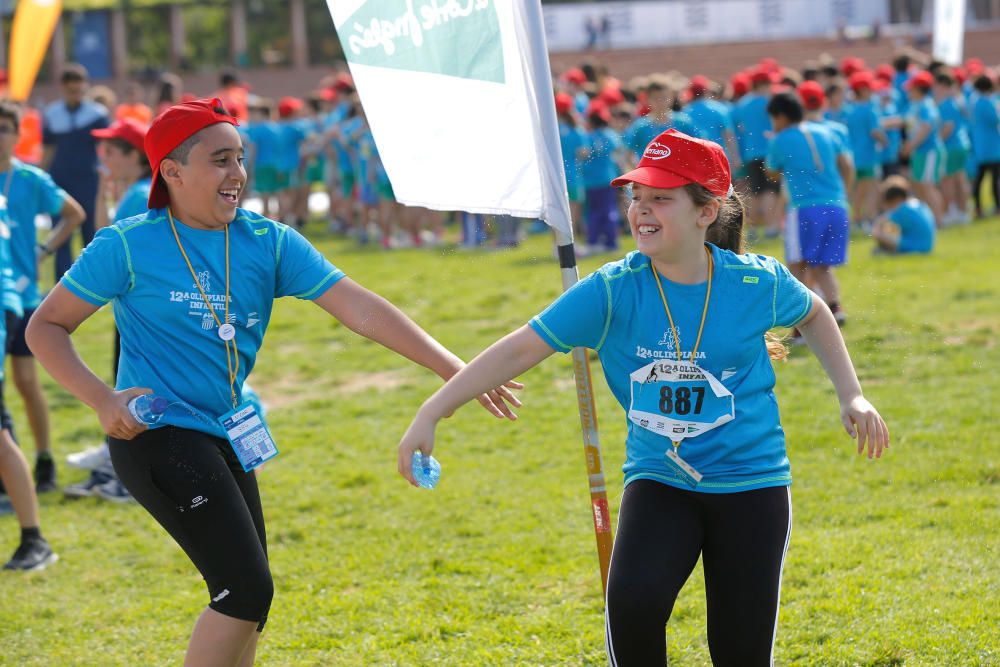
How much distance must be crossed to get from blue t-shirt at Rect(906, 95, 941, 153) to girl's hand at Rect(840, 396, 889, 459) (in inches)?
569

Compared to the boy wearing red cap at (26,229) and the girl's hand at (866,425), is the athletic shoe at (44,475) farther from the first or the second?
Answer: the girl's hand at (866,425)

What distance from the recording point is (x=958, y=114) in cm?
1720

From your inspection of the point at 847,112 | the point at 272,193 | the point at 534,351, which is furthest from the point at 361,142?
the point at 534,351

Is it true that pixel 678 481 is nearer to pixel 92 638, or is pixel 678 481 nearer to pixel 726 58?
pixel 92 638

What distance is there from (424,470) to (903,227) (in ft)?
39.3

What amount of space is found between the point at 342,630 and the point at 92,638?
1.06m

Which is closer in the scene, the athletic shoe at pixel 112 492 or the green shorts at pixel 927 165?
the athletic shoe at pixel 112 492

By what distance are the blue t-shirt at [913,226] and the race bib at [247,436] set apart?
11.6 meters

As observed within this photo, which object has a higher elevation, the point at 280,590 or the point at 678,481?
the point at 678,481

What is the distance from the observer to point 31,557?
6.02m

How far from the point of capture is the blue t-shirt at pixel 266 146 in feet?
61.9

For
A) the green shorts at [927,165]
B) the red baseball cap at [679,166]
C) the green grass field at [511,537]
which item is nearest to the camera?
the red baseball cap at [679,166]

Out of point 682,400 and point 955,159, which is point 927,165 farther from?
point 682,400

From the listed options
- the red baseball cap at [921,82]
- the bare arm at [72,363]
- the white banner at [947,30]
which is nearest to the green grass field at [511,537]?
the bare arm at [72,363]
